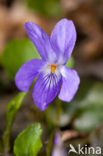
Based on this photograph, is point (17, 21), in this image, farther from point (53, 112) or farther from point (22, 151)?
point (22, 151)

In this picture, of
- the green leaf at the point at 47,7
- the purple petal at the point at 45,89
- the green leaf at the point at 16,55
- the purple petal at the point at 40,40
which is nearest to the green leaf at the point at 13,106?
the purple petal at the point at 45,89

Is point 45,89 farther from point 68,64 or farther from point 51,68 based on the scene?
point 68,64

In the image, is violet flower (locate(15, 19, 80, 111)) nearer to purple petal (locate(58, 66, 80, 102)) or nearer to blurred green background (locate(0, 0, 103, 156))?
purple petal (locate(58, 66, 80, 102))

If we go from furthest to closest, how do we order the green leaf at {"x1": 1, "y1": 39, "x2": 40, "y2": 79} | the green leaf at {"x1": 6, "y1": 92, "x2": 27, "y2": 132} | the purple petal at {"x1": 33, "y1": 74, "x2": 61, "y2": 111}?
the green leaf at {"x1": 1, "y1": 39, "x2": 40, "y2": 79} → the green leaf at {"x1": 6, "y1": 92, "x2": 27, "y2": 132} → the purple petal at {"x1": 33, "y1": 74, "x2": 61, "y2": 111}

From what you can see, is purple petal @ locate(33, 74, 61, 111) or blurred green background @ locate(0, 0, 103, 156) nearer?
purple petal @ locate(33, 74, 61, 111)

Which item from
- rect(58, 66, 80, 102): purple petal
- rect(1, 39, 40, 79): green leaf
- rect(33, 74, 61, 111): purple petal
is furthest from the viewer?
rect(1, 39, 40, 79): green leaf

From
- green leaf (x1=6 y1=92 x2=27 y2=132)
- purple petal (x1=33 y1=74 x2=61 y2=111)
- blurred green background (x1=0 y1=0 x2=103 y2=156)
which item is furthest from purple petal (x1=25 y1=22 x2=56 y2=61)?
blurred green background (x1=0 y1=0 x2=103 y2=156)

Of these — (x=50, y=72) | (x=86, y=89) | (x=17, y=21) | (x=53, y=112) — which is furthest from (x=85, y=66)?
(x=50, y=72)
